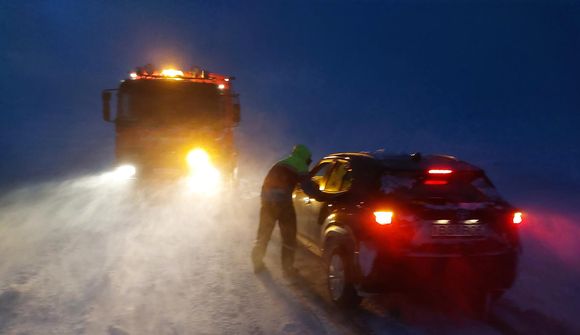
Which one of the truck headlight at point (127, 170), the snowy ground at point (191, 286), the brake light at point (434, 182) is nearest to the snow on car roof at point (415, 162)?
the brake light at point (434, 182)

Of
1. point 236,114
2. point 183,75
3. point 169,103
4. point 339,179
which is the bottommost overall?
point 339,179

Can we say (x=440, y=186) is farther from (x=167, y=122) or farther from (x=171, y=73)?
(x=171, y=73)

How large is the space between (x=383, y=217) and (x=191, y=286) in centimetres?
259

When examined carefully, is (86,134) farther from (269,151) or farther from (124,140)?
(124,140)

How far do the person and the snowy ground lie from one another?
0.26 meters

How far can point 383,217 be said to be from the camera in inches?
192

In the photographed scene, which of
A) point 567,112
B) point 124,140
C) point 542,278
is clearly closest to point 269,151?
point 124,140

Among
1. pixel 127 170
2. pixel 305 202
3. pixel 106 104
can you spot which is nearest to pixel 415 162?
pixel 305 202

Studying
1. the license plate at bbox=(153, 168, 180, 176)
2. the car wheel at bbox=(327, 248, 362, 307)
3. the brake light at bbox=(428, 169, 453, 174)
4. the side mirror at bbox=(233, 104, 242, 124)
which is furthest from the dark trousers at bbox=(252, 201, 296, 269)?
the side mirror at bbox=(233, 104, 242, 124)

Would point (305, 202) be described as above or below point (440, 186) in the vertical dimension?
below

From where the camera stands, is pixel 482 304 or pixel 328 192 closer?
pixel 482 304

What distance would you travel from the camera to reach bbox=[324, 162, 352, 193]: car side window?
585 cm

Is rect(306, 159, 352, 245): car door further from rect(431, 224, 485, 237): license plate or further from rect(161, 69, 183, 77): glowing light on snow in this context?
rect(161, 69, 183, 77): glowing light on snow

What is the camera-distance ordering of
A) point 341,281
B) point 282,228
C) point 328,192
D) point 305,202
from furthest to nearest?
point 305,202
point 282,228
point 328,192
point 341,281
